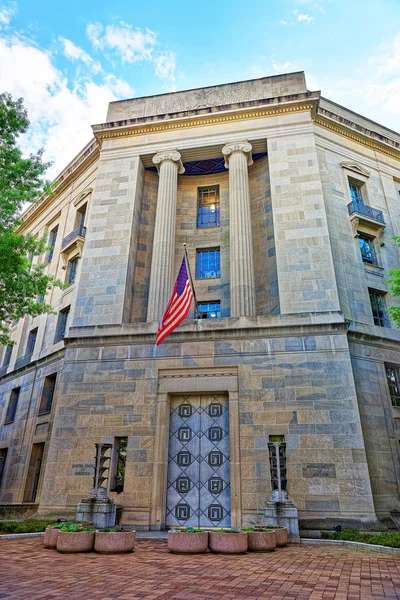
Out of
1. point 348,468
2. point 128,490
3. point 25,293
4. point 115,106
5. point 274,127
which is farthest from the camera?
point 115,106

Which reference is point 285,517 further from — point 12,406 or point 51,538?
point 12,406

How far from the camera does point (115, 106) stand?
82.3 feet

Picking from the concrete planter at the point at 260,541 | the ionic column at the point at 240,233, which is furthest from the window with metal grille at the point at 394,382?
the concrete planter at the point at 260,541

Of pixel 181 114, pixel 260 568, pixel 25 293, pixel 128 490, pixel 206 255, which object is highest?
pixel 181 114

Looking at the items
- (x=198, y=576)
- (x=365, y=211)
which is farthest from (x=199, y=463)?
(x=365, y=211)

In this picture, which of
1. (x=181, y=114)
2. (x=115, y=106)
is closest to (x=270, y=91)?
(x=181, y=114)

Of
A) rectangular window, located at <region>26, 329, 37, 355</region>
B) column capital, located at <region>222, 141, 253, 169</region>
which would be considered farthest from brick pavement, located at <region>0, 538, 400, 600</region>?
column capital, located at <region>222, 141, 253, 169</region>

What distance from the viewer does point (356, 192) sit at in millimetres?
23766

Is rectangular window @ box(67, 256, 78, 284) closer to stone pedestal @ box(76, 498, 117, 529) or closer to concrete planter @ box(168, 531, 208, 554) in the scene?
stone pedestal @ box(76, 498, 117, 529)

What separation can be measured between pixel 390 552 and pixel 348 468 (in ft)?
12.6

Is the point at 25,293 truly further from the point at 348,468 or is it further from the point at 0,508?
the point at 348,468

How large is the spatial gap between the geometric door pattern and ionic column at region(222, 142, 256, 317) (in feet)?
14.4

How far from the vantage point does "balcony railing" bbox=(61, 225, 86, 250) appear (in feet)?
79.3

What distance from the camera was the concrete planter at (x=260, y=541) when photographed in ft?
33.1
